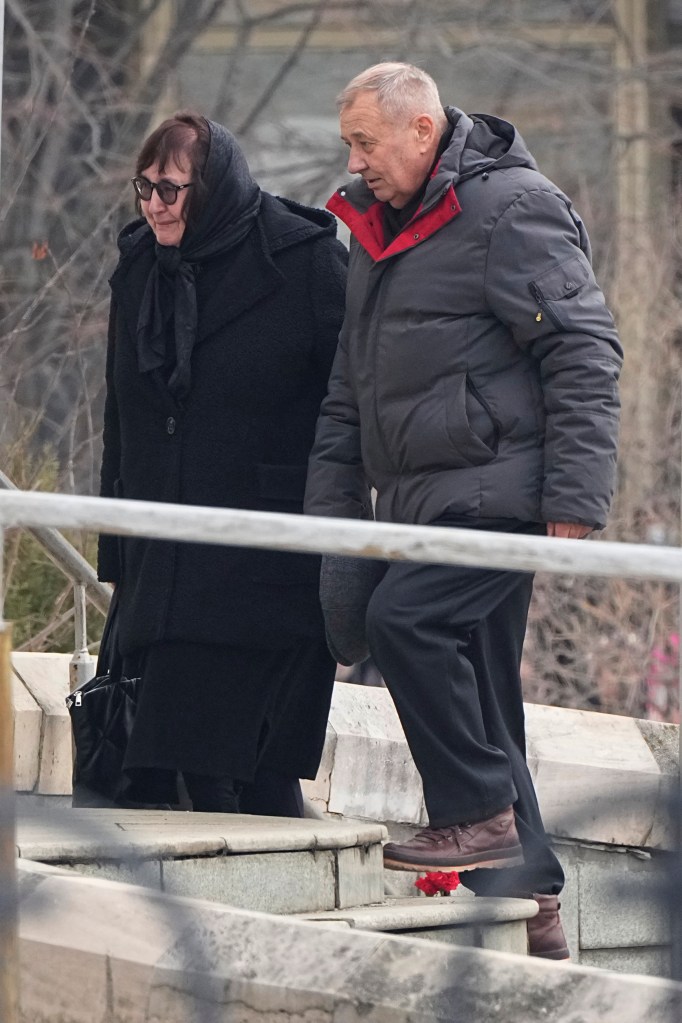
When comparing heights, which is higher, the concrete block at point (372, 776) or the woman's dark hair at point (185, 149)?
the woman's dark hair at point (185, 149)

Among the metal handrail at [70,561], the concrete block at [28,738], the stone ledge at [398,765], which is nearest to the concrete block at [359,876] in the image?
the stone ledge at [398,765]

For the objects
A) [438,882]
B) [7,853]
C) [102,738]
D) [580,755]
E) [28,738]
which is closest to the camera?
[7,853]

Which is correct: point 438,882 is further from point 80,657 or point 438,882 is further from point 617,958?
point 80,657

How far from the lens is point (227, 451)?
3.47 meters

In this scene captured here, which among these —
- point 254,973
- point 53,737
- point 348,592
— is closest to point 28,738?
point 53,737

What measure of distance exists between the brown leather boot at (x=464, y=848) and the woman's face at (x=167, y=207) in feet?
4.03

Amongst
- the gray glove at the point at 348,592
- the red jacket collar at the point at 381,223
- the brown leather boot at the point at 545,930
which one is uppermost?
the red jacket collar at the point at 381,223

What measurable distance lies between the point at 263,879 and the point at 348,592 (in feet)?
1.73

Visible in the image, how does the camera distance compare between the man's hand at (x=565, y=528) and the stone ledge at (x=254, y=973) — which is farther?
the man's hand at (x=565, y=528)

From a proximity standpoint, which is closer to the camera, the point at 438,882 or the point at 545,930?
the point at 545,930

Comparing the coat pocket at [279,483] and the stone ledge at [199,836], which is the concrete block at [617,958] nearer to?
the stone ledge at [199,836]

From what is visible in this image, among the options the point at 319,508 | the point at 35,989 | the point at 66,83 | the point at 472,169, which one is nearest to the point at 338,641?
the point at 319,508

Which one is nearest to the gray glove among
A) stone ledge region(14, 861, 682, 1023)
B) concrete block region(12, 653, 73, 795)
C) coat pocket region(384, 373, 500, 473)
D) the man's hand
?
coat pocket region(384, 373, 500, 473)

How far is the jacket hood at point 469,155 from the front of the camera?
3023 millimetres
